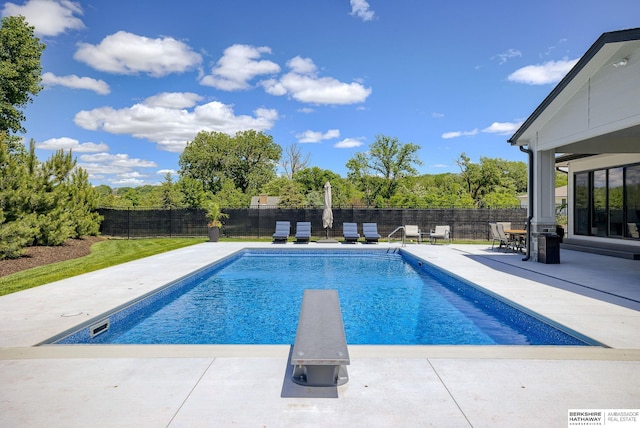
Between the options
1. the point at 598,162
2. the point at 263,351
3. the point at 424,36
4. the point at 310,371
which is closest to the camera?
the point at 310,371

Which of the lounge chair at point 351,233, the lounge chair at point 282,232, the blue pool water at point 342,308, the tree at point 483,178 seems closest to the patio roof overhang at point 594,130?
the blue pool water at point 342,308

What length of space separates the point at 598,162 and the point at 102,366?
13.8 meters

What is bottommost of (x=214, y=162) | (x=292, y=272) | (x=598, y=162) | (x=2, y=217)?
(x=292, y=272)

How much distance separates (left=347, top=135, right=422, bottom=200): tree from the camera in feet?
111

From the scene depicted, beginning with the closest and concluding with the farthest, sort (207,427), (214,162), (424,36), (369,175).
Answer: (207,427) < (424,36) < (369,175) < (214,162)

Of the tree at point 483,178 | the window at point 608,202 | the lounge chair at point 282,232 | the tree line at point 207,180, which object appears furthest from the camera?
the tree at point 483,178

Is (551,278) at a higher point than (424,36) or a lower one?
lower

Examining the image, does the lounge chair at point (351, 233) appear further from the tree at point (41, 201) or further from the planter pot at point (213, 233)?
the tree at point (41, 201)

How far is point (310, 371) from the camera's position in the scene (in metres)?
2.79

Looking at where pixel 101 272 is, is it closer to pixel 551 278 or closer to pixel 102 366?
pixel 102 366

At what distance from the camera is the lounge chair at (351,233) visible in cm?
1504

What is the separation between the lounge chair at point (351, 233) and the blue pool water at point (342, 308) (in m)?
5.16

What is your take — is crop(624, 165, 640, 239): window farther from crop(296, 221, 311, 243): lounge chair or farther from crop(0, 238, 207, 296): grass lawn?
crop(0, 238, 207, 296): grass lawn

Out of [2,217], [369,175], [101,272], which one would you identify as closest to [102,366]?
[101,272]
